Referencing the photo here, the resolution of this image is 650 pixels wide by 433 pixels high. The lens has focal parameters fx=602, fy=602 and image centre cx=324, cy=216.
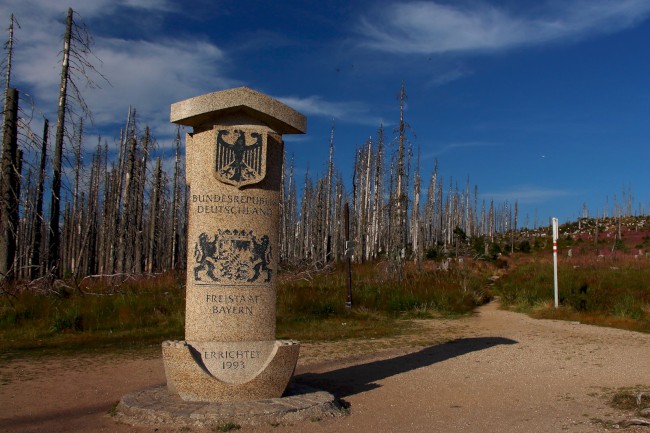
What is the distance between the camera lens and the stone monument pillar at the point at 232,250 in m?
6.53

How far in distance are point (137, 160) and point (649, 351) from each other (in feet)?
98.4

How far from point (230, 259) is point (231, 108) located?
67.2 inches

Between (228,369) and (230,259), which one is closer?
(228,369)

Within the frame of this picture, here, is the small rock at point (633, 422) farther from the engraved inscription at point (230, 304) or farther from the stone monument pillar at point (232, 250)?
the engraved inscription at point (230, 304)

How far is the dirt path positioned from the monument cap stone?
332cm

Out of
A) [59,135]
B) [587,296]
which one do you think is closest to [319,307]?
[587,296]

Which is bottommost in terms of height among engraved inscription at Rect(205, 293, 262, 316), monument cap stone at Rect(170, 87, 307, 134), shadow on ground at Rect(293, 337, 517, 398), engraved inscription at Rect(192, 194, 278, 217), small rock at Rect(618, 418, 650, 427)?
shadow on ground at Rect(293, 337, 517, 398)

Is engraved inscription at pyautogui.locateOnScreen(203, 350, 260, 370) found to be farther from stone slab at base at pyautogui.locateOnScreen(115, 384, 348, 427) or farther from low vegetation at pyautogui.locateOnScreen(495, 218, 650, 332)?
low vegetation at pyautogui.locateOnScreen(495, 218, 650, 332)

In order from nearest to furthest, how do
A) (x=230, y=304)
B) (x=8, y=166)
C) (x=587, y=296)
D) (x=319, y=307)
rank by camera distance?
(x=230, y=304), (x=8, y=166), (x=319, y=307), (x=587, y=296)

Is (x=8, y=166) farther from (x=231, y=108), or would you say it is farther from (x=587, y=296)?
(x=587, y=296)

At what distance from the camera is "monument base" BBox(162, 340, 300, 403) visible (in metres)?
6.34

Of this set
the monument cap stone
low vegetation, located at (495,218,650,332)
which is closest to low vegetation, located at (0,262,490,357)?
low vegetation, located at (495,218,650,332)

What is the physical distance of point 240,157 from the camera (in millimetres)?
6816

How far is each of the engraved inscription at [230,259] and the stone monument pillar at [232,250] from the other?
0.01 m
